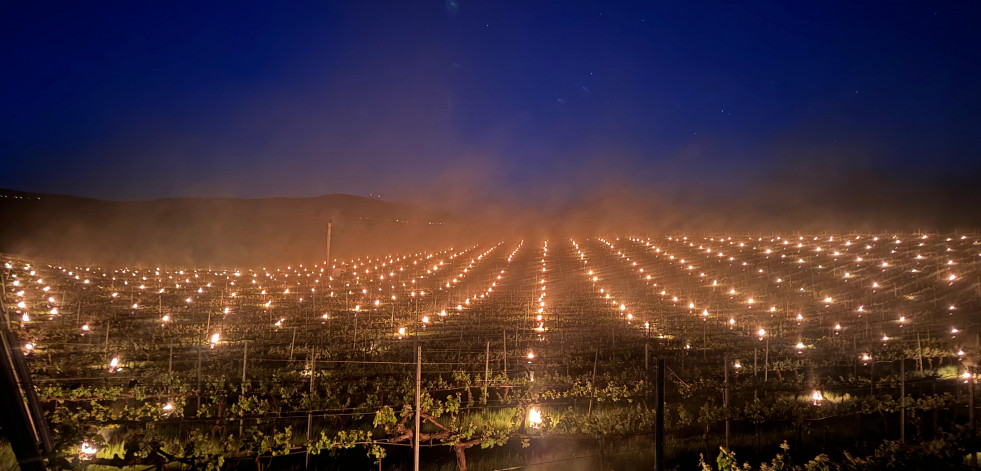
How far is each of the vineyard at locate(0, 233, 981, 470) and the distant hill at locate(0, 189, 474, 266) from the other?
77.8 feet

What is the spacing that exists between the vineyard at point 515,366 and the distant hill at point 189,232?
23.7m

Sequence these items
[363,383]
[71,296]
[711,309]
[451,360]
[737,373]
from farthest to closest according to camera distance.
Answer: [711,309], [71,296], [451,360], [737,373], [363,383]

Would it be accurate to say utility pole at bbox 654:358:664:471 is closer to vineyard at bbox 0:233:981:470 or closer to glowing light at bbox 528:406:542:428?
vineyard at bbox 0:233:981:470

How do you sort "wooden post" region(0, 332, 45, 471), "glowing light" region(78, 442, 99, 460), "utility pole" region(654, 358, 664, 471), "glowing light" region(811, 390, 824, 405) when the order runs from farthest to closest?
"glowing light" region(811, 390, 824, 405) < "glowing light" region(78, 442, 99, 460) < "utility pole" region(654, 358, 664, 471) < "wooden post" region(0, 332, 45, 471)

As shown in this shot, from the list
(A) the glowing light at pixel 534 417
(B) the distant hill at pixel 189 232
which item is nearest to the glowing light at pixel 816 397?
(A) the glowing light at pixel 534 417

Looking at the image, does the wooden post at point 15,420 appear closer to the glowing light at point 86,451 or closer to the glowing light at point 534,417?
the glowing light at point 86,451

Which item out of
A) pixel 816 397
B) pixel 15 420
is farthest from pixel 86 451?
pixel 816 397

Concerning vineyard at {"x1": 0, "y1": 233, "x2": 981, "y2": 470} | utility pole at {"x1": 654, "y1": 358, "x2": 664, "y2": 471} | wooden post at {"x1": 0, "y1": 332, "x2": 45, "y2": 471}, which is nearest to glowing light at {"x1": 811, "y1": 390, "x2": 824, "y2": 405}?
vineyard at {"x1": 0, "y1": 233, "x2": 981, "y2": 470}

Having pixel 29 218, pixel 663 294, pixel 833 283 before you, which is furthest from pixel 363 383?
pixel 29 218

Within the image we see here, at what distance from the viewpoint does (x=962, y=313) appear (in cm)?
1579

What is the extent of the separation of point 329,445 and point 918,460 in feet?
24.8

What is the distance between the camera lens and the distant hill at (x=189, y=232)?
4816 cm

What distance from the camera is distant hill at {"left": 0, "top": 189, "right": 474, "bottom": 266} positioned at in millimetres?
48156

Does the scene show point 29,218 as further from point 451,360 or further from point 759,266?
point 759,266
